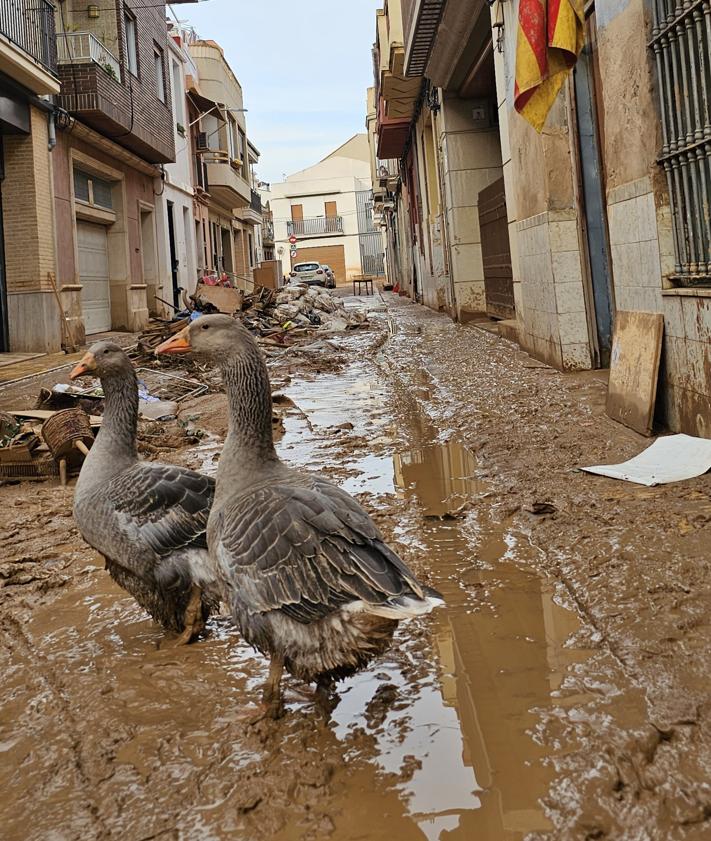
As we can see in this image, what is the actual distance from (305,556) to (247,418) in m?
0.70

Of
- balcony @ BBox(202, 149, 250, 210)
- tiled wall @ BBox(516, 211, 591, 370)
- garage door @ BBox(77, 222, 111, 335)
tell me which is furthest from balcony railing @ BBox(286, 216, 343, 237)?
tiled wall @ BBox(516, 211, 591, 370)

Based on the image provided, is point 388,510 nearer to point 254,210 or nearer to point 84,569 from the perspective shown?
point 84,569

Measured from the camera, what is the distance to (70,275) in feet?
56.9

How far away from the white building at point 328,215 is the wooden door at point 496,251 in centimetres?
5493

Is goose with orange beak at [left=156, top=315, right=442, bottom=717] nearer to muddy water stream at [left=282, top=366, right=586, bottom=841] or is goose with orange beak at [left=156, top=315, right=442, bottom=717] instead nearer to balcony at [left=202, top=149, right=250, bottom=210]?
muddy water stream at [left=282, top=366, right=586, bottom=841]

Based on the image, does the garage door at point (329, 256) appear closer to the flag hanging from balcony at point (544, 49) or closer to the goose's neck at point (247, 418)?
the flag hanging from balcony at point (544, 49)

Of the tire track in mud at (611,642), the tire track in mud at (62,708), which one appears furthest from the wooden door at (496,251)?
the tire track in mud at (62,708)

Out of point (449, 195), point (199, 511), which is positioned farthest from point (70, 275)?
point (199, 511)

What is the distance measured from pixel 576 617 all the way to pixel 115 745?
1634 millimetres

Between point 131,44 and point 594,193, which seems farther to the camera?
point 131,44

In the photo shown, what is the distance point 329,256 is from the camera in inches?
2756

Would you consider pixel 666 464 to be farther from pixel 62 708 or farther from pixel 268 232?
pixel 268 232

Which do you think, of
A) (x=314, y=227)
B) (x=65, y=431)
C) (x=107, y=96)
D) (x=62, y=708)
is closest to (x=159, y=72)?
(x=107, y=96)

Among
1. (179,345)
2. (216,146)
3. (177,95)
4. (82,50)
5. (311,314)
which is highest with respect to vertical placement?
(177,95)
